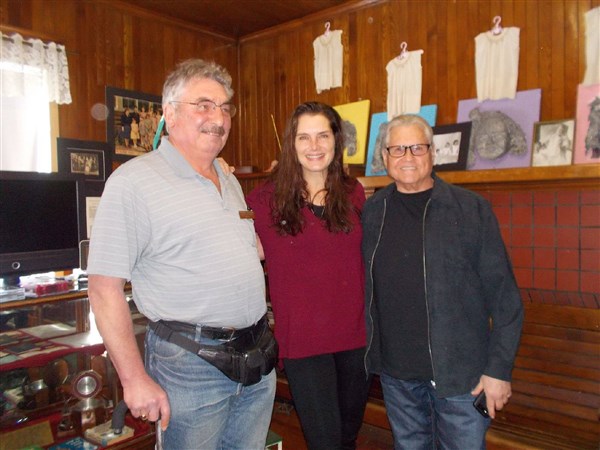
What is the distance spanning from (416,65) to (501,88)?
60 cm

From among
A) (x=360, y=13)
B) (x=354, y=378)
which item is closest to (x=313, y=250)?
(x=354, y=378)

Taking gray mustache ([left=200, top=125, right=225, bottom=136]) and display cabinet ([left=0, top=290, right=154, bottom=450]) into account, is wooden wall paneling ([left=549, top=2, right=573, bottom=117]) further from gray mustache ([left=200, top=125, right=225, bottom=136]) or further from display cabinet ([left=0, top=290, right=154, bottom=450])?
display cabinet ([left=0, top=290, right=154, bottom=450])

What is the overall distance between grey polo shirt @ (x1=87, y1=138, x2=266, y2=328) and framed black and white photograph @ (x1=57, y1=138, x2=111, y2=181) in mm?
2153

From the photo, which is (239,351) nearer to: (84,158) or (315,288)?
(315,288)

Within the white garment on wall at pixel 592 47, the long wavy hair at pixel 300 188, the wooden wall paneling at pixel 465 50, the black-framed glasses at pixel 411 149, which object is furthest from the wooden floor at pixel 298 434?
the white garment on wall at pixel 592 47

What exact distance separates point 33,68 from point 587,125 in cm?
318

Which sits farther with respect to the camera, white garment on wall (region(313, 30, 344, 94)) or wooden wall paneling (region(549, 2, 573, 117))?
white garment on wall (region(313, 30, 344, 94))

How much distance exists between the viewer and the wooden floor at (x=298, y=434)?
2.79 m

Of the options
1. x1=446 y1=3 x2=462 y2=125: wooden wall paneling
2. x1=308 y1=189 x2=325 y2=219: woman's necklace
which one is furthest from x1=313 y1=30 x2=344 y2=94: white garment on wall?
x1=308 y1=189 x2=325 y2=219: woman's necklace

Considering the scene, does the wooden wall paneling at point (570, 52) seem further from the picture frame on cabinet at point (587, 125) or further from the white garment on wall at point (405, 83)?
the white garment on wall at point (405, 83)

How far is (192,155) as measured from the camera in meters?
1.42

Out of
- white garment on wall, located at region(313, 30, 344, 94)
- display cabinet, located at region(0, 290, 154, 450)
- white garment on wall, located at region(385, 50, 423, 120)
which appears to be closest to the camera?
display cabinet, located at region(0, 290, 154, 450)

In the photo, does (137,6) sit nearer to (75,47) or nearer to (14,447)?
(75,47)

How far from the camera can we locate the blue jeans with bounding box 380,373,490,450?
4.91 ft
